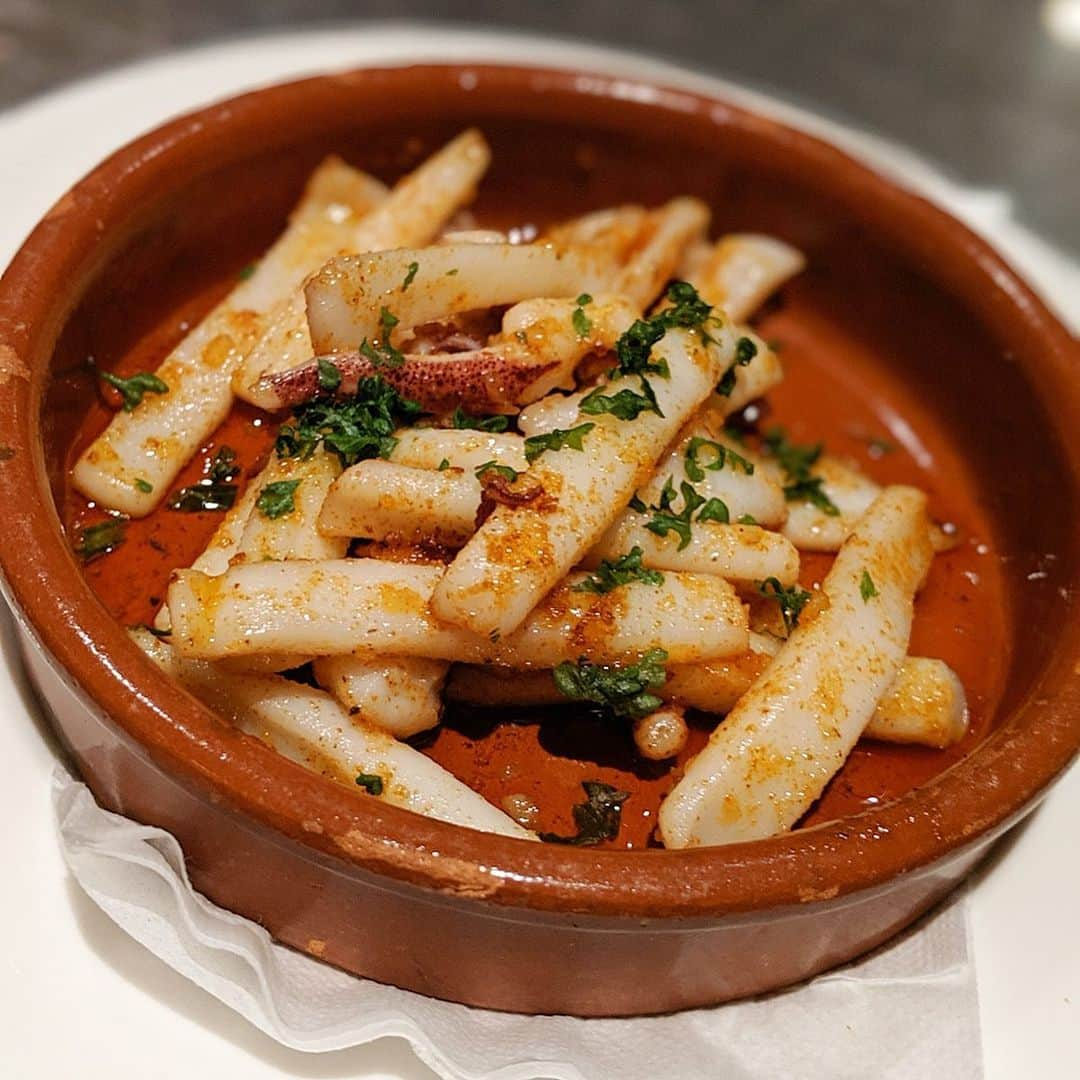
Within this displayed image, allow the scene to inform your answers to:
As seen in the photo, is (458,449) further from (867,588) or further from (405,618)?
(867,588)

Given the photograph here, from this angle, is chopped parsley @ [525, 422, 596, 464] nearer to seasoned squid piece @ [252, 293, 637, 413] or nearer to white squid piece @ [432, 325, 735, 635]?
white squid piece @ [432, 325, 735, 635]

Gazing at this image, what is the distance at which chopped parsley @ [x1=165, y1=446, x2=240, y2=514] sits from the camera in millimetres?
2051

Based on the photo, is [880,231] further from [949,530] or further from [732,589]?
[732,589]

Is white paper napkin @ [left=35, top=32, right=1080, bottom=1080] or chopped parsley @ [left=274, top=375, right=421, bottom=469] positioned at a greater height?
chopped parsley @ [left=274, top=375, right=421, bottom=469]

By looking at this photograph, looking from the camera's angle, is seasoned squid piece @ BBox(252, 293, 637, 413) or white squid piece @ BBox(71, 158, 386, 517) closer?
seasoned squid piece @ BBox(252, 293, 637, 413)

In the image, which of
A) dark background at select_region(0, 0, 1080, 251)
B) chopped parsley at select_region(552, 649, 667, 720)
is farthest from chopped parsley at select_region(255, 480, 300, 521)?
dark background at select_region(0, 0, 1080, 251)

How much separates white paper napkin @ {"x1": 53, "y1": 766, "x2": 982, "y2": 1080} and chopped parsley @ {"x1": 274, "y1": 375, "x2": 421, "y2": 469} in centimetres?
60

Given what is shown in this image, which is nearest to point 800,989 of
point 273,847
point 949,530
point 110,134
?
point 273,847

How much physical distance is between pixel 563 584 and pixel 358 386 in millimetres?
460

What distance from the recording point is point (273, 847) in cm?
160

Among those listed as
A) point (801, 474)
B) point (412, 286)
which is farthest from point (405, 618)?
point (801, 474)

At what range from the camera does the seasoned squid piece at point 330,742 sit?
166 centimetres

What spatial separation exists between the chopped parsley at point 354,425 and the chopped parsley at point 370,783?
0.49 meters

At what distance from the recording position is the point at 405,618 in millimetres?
1674
